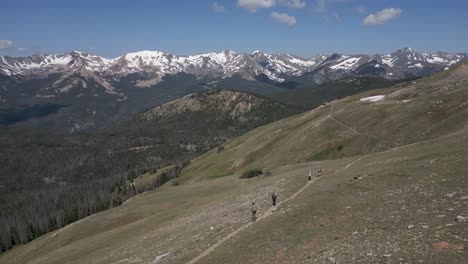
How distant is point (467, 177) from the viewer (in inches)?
1852

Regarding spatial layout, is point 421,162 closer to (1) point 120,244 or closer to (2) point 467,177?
(2) point 467,177

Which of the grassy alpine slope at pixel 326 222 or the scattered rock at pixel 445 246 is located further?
the grassy alpine slope at pixel 326 222

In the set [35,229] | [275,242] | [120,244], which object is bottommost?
[35,229]

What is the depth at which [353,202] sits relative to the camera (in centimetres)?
4606

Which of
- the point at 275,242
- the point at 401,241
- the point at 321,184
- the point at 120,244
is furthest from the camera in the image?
the point at 120,244

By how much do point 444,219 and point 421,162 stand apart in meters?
25.3

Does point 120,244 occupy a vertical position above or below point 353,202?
below

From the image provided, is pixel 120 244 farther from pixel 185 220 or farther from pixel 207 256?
pixel 207 256

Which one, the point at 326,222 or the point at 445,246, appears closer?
the point at 445,246

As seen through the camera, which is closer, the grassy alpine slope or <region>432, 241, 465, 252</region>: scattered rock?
<region>432, 241, 465, 252</region>: scattered rock

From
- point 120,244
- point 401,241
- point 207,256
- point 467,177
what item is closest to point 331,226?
point 401,241

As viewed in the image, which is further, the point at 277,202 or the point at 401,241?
the point at 277,202

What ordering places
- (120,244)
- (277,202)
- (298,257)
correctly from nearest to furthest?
(298,257) < (277,202) < (120,244)

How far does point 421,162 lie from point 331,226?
2566 cm
